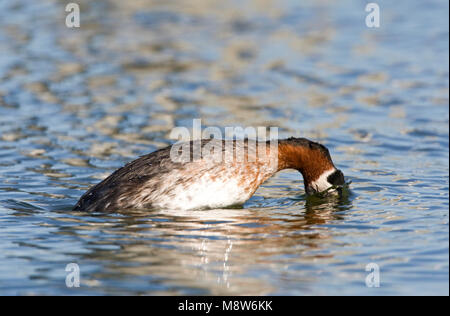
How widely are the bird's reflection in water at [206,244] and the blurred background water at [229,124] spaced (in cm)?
3

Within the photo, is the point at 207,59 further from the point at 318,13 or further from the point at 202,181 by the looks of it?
the point at 202,181

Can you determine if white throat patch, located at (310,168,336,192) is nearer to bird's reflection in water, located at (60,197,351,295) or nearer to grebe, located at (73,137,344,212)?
bird's reflection in water, located at (60,197,351,295)

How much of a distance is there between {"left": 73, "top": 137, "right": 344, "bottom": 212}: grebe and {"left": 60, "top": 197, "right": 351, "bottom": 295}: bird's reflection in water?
7.6 inches

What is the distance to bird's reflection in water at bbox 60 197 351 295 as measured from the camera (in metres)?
9.68

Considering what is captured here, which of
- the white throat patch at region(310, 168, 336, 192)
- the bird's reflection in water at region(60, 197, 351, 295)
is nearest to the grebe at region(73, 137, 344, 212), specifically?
the bird's reflection in water at region(60, 197, 351, 295)

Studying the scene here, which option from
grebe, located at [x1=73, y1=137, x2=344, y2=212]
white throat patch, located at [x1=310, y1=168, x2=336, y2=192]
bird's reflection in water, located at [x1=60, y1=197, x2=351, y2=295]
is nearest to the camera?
bird's reflection in water, located at [x1=60, y1=197, x2=351, y2=295]

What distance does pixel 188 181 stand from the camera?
40.3 feet

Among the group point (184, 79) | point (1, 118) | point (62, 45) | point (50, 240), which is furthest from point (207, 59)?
point (50, 240)

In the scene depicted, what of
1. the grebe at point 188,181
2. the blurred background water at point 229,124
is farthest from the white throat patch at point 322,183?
the grebe at point 188,181

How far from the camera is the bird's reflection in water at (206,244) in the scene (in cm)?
968

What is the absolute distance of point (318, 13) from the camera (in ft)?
92.1

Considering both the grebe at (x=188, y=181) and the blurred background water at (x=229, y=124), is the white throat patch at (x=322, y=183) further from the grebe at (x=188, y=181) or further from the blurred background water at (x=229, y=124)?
the grebe at (x=188, y=181)

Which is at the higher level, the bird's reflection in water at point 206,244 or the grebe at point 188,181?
the grebe at point 188,181

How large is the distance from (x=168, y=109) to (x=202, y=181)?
7.46 m
